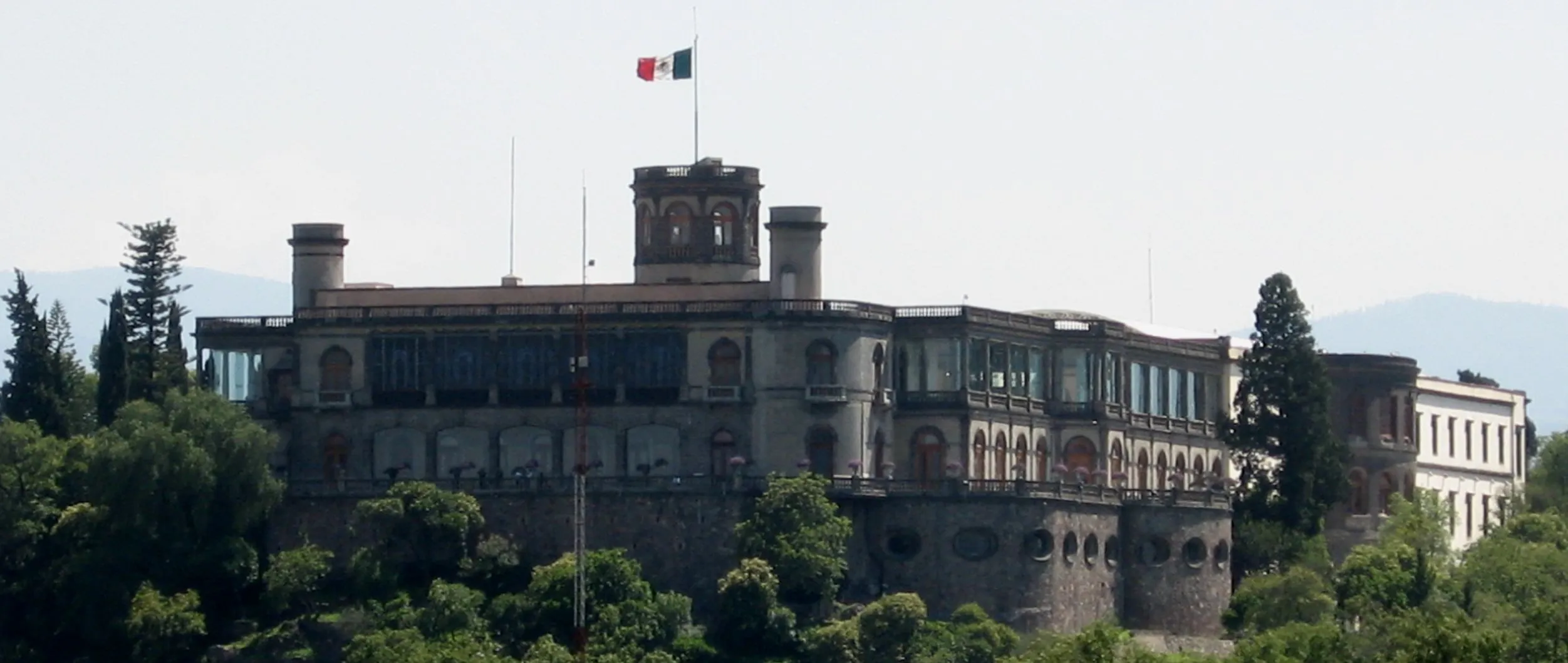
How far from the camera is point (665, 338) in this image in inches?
5236

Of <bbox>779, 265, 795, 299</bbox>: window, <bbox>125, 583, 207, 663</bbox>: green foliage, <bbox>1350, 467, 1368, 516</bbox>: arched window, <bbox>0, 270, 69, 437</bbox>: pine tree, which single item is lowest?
<bbox>125, 583, 207, 663</bbox>: green foliage

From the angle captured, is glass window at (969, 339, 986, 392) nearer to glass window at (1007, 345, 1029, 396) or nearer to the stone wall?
glass window at (1007, 345, 1029, 396)

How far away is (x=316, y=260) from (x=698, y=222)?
13484mm

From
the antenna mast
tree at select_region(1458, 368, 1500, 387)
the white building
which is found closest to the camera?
the antenna mast

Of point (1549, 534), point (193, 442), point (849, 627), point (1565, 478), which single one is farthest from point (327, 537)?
point (1565, 478)

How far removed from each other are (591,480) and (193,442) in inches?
502

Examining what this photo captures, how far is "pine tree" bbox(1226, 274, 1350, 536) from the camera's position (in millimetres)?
142000

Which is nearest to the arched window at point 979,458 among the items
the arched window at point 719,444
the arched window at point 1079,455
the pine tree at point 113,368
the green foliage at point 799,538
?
the arched window at point 1079,455

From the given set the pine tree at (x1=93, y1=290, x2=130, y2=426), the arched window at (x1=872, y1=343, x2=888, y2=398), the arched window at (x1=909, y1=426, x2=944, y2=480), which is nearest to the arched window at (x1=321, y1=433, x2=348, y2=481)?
the pine tree at (x1=93, y1=290, x2=130, y2=426)

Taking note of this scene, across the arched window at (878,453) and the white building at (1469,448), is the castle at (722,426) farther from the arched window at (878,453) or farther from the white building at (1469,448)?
the white building at (1469,448)

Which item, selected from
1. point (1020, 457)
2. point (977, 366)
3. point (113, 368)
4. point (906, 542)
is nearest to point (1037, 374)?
point (1020, 457)

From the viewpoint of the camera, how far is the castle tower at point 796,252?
134125mm

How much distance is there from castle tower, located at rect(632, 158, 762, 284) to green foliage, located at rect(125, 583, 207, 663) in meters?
23.7

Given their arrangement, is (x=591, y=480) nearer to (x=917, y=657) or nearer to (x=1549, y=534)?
(x=917, y=657)
